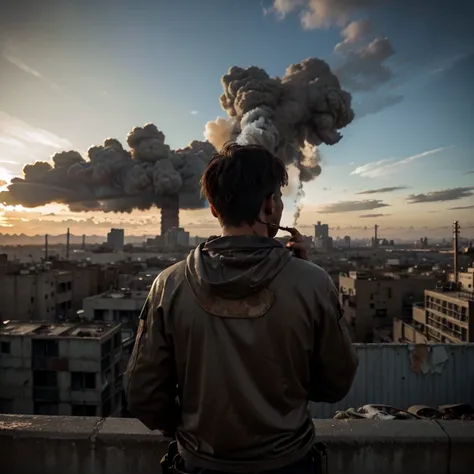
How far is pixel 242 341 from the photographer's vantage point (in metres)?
1.25

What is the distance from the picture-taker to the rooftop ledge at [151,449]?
2301 millimetres

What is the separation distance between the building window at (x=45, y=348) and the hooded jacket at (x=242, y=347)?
1682 cm

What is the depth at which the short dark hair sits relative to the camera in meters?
1.39

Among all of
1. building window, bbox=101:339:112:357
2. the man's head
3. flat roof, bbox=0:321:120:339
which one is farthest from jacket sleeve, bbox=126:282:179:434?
building window, bbox=101:339:112:357

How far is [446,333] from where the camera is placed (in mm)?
20562

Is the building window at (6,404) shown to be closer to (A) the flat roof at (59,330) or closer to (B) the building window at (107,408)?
(A) the flat roof at (59,330)

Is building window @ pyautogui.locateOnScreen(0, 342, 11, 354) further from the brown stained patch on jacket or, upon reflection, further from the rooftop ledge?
→ the brown stained patch on jacket

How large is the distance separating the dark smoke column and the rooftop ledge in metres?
84.3

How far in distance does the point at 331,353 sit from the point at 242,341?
34 centimetres

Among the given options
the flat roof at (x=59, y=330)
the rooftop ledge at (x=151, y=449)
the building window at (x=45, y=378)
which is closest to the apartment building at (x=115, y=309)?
the flat roof at (x=59, y=330)

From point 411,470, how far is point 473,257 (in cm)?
5656

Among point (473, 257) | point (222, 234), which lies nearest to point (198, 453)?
point (222, 234)

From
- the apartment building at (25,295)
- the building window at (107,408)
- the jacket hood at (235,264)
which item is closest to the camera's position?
the jacket hood at (235,264)

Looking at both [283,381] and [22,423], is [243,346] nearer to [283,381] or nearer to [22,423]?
[283,381]
